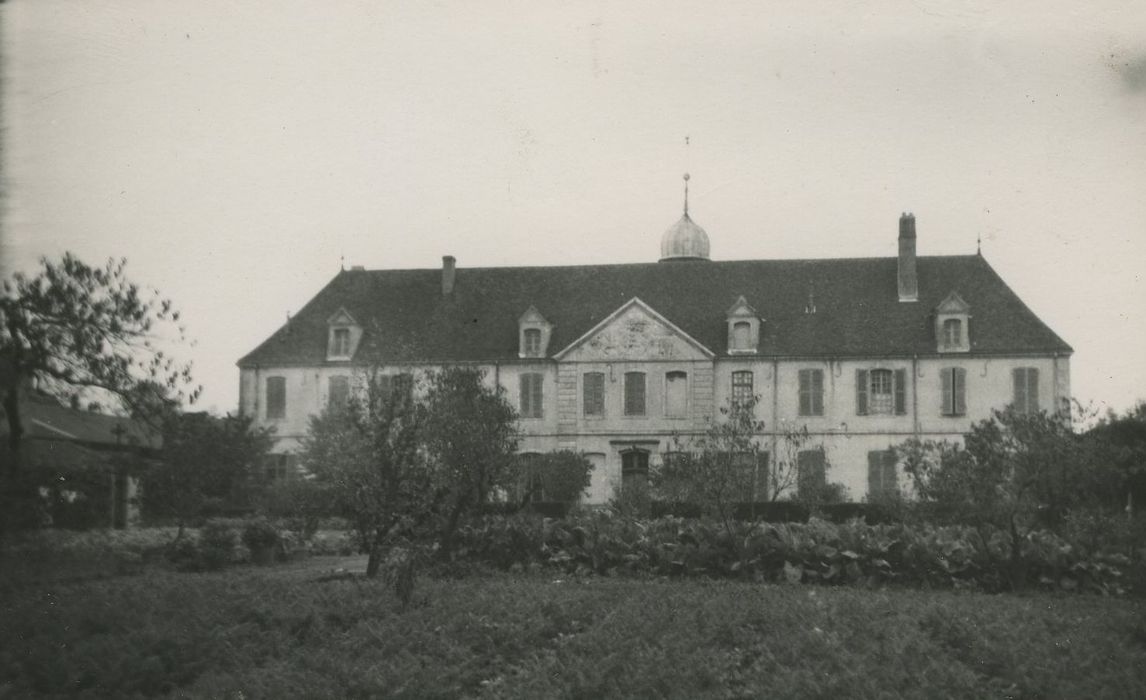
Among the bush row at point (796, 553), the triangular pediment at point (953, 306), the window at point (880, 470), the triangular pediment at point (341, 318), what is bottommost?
the bush row at point (796, 553)

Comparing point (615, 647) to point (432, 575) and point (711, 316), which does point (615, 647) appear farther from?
point (711, 316)

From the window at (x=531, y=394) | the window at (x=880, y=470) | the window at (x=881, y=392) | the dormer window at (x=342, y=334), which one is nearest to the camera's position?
the window at (x=880, y=470)

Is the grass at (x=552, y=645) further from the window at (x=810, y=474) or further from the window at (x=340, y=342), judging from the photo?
the window at (x=340, y=342)

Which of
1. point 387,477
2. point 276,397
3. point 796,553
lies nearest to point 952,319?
point 796,553

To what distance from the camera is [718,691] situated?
8906 mm

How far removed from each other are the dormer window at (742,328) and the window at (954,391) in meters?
5.91

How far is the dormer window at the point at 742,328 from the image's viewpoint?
1405 inches

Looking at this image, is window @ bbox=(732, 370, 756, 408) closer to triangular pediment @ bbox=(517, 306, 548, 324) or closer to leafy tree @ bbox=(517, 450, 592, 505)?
triangular pediment @ bbox=(517, 306, 548, 324)

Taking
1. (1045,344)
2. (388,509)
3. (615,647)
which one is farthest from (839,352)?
(615,647)

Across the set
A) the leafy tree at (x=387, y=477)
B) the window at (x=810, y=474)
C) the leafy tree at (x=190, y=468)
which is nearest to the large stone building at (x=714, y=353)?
the window at (x=810, y=474)

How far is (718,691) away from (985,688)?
2107 millimetres

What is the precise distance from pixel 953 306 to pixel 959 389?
261 centimetres

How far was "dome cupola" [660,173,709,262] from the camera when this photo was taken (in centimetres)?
4597

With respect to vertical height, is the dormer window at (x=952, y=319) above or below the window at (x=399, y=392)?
above
